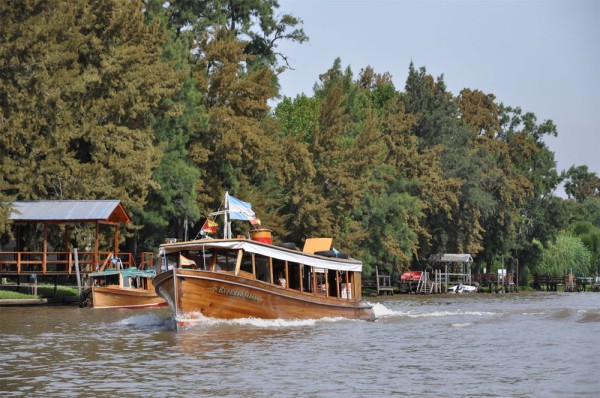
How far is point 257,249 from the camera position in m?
39.8

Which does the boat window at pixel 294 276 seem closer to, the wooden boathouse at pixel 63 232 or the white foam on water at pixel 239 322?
the white foam on water at pixel 239 322

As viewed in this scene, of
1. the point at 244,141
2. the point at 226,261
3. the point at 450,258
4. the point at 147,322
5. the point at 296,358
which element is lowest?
the point at 296,358

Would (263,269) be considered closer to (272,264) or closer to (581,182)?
(272,264)

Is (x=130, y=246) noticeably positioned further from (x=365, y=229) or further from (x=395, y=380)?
(x=395, y=380)

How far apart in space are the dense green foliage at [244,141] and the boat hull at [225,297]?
20.5 metres

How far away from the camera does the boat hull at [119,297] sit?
180 feet

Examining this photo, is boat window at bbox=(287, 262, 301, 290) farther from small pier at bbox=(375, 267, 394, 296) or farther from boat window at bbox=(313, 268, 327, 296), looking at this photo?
small pier at bbox=(375, 267, 394, 296)

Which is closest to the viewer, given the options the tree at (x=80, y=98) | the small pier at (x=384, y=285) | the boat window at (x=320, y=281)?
the boat window at (x=320, y=281)

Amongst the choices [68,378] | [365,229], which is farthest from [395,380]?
[365,229]

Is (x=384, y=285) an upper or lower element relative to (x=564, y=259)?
lower

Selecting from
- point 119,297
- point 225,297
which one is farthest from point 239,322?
point 119,297

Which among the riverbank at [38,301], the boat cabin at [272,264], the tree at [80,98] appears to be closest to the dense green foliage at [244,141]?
the tree at [80,98]

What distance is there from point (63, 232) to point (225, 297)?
28538 mm

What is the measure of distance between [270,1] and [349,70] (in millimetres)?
10281
